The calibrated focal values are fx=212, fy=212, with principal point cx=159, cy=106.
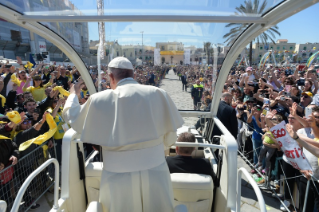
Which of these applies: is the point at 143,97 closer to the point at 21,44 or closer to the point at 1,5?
the point at 1,5

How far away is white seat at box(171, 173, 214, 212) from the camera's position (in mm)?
2256

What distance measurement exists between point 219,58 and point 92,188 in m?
2.43

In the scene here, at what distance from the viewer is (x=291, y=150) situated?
3213 millimetres

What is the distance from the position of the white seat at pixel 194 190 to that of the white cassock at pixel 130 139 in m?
0.50

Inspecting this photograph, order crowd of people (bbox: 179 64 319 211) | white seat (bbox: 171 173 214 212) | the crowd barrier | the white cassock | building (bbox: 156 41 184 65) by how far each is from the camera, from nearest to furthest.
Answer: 1. the white cassock
2. white seat (bbox: 171 173 214 212)
3. crowd of people (bbox: 179 64 319 211)
4. building (bbox: 156 41 184 65)
5. the crowd barrier

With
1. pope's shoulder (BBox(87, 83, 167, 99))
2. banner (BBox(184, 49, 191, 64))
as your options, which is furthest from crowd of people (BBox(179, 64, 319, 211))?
pope's shoulder (BBox(87, 83, 167, 99))

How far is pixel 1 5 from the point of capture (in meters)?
1.75

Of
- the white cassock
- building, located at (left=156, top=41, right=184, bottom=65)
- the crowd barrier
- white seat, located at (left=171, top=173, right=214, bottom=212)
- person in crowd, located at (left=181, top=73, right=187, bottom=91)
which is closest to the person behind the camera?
the white cassock

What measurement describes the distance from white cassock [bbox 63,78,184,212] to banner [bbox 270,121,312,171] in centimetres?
228

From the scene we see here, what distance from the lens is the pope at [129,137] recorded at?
1.66m

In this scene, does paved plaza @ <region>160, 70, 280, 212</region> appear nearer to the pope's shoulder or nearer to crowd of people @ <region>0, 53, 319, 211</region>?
crowd of people @ <region>0, 53, 319, 211</region>

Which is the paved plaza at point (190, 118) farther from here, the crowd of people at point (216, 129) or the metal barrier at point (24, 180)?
the metal barrier at point (24, 180)

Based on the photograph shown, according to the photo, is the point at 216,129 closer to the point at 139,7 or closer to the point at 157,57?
the point at 157,57

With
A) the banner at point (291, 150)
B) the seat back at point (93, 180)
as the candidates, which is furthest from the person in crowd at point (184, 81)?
the seat back at point (93, 180)
